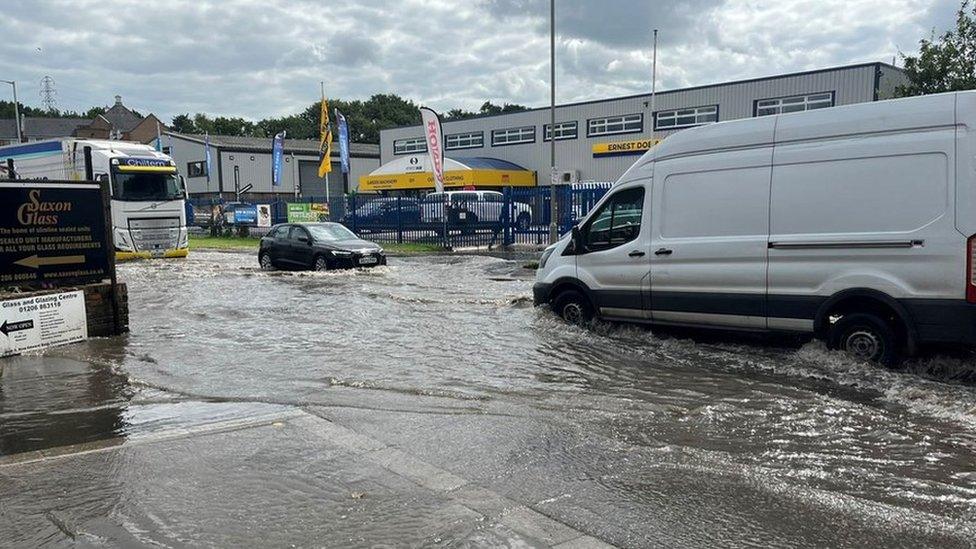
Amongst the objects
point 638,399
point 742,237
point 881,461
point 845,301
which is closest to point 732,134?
point 742,237

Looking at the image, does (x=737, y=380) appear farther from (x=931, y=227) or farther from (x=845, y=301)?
(x=931, y=227)

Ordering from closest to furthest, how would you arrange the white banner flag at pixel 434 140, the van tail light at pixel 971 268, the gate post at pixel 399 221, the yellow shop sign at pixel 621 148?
the van tail light at pixel 971 268 → the gate post at pixel 399 221 → the white banner flag at pixel 434 140 → the yellow shop sign at pixel 621 148

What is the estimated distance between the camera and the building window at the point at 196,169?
68562mm

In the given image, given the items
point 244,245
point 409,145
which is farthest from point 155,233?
point 409,145

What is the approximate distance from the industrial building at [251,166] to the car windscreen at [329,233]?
1823 inches

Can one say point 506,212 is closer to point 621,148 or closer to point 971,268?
point 621,148

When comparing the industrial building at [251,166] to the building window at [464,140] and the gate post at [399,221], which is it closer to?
the building window at [464,140]

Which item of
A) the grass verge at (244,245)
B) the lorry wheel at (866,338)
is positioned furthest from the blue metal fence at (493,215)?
the lorry wheel at (866,338)

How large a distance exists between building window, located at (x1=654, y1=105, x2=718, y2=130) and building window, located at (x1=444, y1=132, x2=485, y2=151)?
47.3ft

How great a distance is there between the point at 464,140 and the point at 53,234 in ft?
144

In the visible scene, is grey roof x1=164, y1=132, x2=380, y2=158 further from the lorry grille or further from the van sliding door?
the van sliding door

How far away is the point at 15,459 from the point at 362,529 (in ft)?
9.24

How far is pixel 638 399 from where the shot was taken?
251 inches

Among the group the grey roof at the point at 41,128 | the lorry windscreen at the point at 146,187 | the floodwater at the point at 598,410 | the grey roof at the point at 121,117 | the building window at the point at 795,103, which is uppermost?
the grey roof at the point at 121,117
